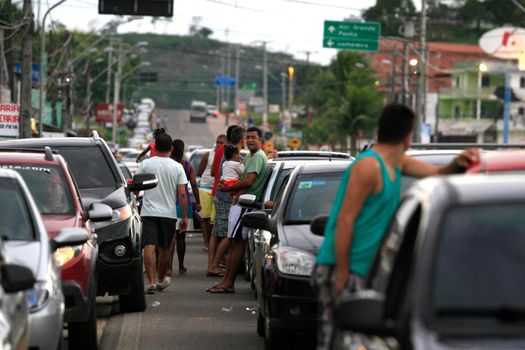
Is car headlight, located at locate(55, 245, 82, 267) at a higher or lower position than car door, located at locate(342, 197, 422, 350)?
lower

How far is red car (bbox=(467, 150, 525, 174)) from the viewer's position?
7.92 metres

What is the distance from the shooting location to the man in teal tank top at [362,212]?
779cm

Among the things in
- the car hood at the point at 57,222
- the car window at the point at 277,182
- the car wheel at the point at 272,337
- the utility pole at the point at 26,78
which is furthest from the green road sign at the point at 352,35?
the car wheel at the point at 272,337

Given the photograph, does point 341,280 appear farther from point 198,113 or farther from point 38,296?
point 198,113

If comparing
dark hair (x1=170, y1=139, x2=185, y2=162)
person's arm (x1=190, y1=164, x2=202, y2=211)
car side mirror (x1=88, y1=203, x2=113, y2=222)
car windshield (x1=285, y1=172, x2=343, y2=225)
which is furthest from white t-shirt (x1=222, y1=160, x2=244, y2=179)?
car side mirror (x1=88, y1=203, x2=113, y2=222)

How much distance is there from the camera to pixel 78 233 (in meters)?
10.2

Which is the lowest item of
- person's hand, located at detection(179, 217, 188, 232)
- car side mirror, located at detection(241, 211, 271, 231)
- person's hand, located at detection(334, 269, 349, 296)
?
person's hand, located at detection(179, 217, 188, 232)

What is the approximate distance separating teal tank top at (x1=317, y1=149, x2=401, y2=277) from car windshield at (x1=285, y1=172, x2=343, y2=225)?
4578 mm

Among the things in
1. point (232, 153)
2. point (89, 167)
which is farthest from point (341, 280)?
point (232, 153)

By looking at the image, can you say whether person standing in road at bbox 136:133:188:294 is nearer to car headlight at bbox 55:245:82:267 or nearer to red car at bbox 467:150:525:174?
car headlight at bbox 55:245:82:267

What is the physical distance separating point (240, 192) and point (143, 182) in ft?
9.63

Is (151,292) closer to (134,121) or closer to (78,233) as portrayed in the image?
(78,233)

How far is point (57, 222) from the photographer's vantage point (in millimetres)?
11984

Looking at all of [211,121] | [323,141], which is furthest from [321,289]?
[211,121]
